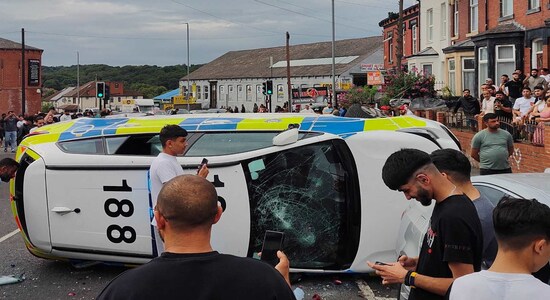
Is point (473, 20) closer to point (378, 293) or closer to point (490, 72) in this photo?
point (490, 72)

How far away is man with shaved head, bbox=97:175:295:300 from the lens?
89.2 inches

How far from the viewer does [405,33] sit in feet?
142

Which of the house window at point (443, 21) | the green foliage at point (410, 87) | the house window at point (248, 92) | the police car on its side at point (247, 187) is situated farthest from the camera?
the house window at point (248, 92)

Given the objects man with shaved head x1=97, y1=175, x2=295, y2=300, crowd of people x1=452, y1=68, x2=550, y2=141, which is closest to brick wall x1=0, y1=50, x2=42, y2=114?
crowd of people x1=452, y1=68, x2=550, y2=141

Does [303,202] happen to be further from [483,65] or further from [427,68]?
[427,68]

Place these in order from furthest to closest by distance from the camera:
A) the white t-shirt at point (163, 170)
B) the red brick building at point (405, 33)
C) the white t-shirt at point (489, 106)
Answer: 1. the red brick building at point (405, 33)
2. the white t-shirt at point (489, 106)
3. the white t-shirt at point (163, 170)

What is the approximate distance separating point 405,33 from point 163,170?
1548 inches

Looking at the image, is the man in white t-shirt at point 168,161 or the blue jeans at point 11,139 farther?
the blue jeans at point 11,139

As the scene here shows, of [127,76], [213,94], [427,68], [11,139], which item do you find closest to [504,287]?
[11,139]

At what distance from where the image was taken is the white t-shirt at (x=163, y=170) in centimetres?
583

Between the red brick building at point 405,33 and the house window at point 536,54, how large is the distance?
54.1 feet

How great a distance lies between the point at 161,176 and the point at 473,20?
1024 inches

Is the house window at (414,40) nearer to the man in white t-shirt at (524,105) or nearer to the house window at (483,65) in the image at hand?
the house window at (483,65)

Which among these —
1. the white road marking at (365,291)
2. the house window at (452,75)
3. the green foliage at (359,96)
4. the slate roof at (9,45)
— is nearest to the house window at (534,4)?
the house window at (452,75)
